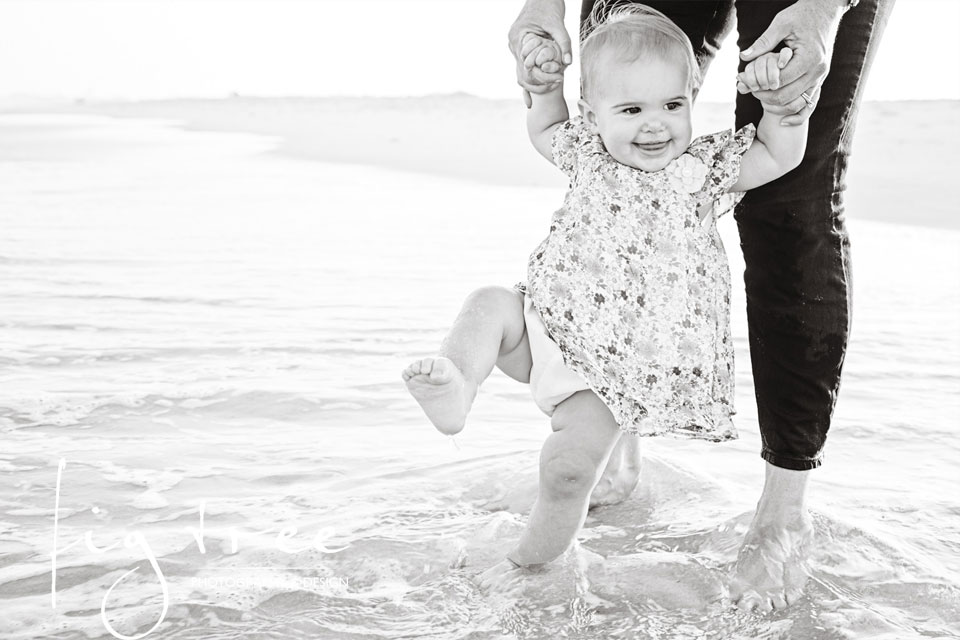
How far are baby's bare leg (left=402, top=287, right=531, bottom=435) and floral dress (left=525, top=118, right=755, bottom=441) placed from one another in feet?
0.30

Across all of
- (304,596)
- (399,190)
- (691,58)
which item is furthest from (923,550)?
(399,190)

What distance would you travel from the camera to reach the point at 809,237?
2.08 m

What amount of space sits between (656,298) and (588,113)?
15.6 inches

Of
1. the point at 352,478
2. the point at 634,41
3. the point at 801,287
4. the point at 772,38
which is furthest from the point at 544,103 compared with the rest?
the point at 352,478

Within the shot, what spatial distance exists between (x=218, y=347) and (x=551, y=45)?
1886mm

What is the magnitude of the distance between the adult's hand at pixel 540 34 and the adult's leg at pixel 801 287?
367mm

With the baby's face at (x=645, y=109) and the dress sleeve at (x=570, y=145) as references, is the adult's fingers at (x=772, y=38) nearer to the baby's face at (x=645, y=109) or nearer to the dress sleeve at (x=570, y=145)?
the baby's face at (x=645, y=109)

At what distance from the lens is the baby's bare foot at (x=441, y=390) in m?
1.84

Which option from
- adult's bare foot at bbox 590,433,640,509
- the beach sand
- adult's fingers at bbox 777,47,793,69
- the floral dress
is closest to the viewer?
adult's fingers at bbox 777,47,793,69

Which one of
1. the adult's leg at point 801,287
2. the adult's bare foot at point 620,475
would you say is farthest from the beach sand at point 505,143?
the adult's leg at point 801,287

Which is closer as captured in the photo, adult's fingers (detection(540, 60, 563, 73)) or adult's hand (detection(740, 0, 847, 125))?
adult's hand (detection(740, 0, 847, 125))

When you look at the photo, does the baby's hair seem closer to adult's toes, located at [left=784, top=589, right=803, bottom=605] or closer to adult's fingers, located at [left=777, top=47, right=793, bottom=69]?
adult's fingers, located at [left=777, top=47, right=793, bottom=69]

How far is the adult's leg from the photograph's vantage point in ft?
6.72

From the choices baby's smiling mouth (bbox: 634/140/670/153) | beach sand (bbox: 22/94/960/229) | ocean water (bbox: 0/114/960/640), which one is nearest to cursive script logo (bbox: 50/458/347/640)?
ocean water (bbox: 0/114/960/640)
